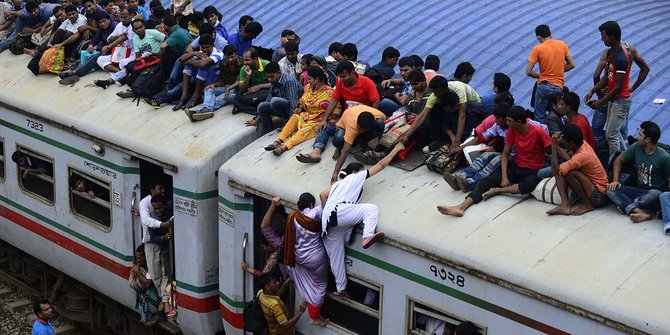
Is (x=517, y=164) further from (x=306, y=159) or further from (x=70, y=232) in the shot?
(x=70, y=232)

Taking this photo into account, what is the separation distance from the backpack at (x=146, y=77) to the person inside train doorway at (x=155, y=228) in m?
1.07

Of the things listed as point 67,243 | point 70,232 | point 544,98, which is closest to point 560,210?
point 544,98

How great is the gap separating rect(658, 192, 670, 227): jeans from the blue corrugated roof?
335 centimetres

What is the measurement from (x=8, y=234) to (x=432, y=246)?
7.30 metres

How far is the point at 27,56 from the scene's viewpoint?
1362 cm

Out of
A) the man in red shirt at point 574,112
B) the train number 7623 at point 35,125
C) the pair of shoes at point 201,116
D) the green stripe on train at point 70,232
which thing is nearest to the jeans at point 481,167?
the man in red shirt at point 574,112

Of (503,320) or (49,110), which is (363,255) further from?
(49,110)

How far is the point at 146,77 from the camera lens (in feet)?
37.8

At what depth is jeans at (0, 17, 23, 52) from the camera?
45.9 feet

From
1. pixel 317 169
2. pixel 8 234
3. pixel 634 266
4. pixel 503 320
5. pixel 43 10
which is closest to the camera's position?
pixel 634 266

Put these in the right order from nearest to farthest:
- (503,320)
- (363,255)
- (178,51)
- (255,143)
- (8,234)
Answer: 1. (503,320)
2. (363,255)
3. (255,143)
4. (178,51)
5. (8,234)

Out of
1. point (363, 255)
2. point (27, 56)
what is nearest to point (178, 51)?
point (27, 56)

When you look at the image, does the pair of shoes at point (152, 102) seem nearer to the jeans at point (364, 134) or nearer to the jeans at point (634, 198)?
the jeans at point (364, 134)

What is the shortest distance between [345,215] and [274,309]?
1361 millimetres
